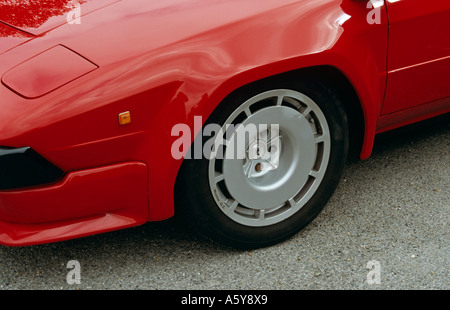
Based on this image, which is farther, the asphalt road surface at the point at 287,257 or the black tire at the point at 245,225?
the asphalt road surface at the point at 287,257

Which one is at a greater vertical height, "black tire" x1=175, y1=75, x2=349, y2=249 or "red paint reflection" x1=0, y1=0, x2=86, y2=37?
"red paint reflection" x1=0, y1=0, x2=86, y2=37

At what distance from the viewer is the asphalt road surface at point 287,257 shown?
7.58 feet

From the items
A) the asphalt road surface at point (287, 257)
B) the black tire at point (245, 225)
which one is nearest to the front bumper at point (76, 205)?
the black tire at point (245, 225)

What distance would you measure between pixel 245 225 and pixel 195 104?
613 millimetres

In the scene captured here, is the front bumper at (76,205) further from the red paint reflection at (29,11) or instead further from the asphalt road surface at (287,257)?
the red paint reflection at (29,11)

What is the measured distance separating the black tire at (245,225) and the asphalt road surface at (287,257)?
0.08 meters

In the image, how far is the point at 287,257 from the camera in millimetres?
2447

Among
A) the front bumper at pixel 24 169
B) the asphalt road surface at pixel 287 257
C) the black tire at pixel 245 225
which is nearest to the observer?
the front bumper at pixel 24 169

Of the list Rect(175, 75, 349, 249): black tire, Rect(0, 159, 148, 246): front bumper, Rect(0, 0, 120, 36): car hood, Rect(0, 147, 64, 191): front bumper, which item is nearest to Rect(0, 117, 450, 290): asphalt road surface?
Rect(175, 75, 349, 249): black tire

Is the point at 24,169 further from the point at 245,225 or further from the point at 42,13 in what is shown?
the point at 245,225

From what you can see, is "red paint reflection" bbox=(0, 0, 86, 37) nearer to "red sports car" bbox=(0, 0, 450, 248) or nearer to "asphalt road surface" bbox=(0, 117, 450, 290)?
"red sports car" bbox=(0, 0, 450, 248)

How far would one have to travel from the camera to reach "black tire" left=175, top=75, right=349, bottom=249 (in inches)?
85.5

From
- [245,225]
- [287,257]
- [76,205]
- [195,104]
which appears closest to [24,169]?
[76,205]
